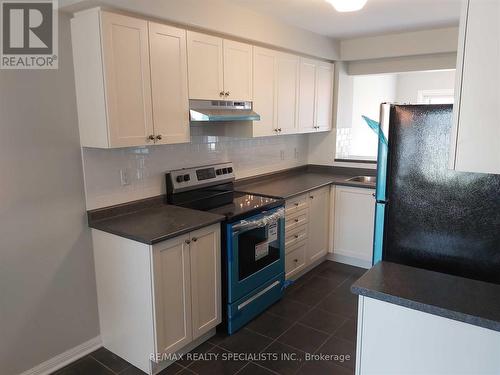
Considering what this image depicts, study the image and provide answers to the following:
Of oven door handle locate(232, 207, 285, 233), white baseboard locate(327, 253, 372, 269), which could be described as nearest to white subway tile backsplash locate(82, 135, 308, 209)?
oven door handle locate(232, 207, 285, 233)

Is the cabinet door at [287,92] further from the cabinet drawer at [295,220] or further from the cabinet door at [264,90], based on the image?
the cabinet drawer at [295,220]

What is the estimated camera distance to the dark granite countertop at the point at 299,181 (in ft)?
12.0

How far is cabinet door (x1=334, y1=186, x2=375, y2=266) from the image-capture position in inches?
154

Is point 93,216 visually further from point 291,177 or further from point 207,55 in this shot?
point 291,177

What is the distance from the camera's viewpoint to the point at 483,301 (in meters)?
1.42

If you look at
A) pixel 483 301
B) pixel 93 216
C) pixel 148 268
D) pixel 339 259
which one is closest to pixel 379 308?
pixel 483 301

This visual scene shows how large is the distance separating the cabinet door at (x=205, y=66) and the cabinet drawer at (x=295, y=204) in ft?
3.81

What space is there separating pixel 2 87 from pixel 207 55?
1.31 meters

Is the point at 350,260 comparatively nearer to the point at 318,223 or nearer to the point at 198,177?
the point at 318,223

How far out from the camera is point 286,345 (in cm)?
273

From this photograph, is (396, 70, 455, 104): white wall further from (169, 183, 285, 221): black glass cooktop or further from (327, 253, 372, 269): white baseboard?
(169, 183, 285, 221): black glass cooktop

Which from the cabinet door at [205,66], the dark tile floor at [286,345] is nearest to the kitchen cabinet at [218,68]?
the cabinet door at [205,66]

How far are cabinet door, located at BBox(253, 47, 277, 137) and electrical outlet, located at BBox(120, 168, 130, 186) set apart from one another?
3.73ft

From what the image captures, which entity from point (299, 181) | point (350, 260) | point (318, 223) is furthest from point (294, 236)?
point (350, 260)
